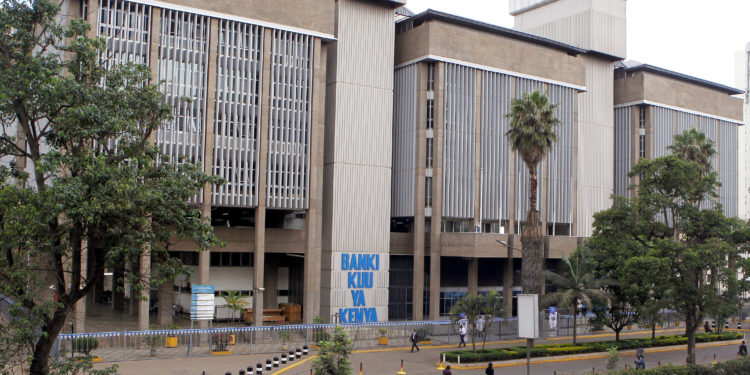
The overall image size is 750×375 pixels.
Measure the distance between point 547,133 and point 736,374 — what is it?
1679 centimetres

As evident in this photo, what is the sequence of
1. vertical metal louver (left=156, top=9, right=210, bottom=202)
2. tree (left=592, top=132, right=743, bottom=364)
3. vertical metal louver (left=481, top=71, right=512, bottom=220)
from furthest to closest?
vertical metal louver (left=481, top=71, right=512, bottom=220) → vertical metal louver (left=156, top=9, right=210, bottom=202) → tree (left=592, top=132, right=743, bottom=364)

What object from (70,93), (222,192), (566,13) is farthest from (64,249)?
(566,13)

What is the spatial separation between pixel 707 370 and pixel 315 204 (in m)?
27.8

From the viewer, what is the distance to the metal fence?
1540 inches

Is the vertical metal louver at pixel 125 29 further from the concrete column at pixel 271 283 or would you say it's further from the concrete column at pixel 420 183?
the concrete column at pixel 420 183

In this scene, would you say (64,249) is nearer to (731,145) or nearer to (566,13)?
(566,13)

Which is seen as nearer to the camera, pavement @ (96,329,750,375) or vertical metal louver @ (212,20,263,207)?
pavement @ (96,329,750,375)

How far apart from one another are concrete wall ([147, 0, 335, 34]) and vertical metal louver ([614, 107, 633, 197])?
1434 inches

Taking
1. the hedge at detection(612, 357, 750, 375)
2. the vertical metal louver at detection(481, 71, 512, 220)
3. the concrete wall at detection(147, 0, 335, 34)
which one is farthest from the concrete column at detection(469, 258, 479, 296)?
the hedge at detection(612, 357, 750, 375)

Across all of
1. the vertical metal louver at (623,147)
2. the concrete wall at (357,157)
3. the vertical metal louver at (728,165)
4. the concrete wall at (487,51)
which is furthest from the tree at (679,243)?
the vertical metal louver at (728,165)

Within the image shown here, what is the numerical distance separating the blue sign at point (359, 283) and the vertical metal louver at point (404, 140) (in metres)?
7.07

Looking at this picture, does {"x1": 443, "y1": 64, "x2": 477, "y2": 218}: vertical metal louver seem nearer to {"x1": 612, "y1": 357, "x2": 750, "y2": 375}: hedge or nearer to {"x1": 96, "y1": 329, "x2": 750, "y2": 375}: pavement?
{"x1": 96, "y1": 329, "x2": 750, "y2": 375}: pavement

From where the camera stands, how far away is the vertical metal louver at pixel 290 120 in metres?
51.0

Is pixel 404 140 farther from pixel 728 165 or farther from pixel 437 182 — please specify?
pixel 728 165
